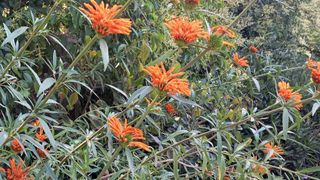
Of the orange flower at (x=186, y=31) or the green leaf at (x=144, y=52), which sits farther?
the green leaf at (x=144, y=52)

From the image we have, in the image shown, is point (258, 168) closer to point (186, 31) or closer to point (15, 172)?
point (186, 31)

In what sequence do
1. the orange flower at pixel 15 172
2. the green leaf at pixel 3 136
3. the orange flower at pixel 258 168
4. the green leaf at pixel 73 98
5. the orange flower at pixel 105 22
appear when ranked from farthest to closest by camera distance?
the green leaf at pixel 73 98 < the orange flower at pixel 258 168 < the orange flower at pixel 15 172 < the green leaf at pixel 3 136 < the orange flower at pixel 105 22

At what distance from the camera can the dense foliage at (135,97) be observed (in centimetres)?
108

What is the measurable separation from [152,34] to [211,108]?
625 millimetres

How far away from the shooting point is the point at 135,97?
1075 mm

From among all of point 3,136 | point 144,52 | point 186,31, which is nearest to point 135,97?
point 186,31

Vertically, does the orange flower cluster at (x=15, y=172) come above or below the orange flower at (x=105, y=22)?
below

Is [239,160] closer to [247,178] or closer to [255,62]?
[247,178]

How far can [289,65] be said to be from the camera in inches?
140

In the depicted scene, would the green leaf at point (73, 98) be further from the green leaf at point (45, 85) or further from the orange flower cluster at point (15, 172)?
the green leaf at point (45, 85)

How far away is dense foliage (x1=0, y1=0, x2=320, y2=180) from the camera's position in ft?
3.55

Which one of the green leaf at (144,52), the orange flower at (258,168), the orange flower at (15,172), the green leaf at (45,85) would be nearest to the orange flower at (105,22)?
the green leaf at (45,85)

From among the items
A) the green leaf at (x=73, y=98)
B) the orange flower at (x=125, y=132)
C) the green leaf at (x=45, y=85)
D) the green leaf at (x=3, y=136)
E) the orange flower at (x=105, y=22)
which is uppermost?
the orange flower at (x=105, y=22)

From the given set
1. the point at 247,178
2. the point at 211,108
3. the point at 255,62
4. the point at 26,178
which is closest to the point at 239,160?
the point at 247,178
